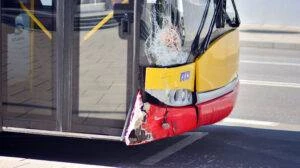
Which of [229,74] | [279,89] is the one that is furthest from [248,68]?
[229,74]

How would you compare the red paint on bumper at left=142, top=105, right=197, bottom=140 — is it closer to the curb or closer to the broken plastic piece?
the broken plastic piece

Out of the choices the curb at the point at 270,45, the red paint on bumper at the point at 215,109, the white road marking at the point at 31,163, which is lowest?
the curb at the point at 270,45

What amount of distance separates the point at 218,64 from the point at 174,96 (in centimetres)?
89

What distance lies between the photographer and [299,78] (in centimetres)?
1276

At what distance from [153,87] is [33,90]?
3.68 feet

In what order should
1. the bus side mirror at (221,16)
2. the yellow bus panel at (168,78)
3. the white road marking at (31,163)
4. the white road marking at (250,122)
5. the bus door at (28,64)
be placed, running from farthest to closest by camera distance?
the white road marking at (250,122), the bus side mirror at (221,16), the white road marking at (31,163), the bus door at (28,64), the yellow bus panel at (168,78)

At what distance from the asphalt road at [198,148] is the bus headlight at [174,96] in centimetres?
79

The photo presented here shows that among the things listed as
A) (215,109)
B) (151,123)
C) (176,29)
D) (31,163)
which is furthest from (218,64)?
(31,163)

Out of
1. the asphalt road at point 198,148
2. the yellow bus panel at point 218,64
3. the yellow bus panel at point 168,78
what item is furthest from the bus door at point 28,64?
the yellow bus panel at point 218,64

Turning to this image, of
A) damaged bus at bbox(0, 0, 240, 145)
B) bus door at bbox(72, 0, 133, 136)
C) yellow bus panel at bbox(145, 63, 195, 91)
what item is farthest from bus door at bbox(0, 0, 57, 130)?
yellow bus panel at bbox(145, 63, 195, 91)

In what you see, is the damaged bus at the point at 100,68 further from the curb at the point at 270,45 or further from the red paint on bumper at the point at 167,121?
the curb at the point at 270,45

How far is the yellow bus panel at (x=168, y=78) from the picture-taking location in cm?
598

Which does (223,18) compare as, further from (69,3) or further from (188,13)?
(69,3)

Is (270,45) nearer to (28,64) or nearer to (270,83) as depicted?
(270,83)
